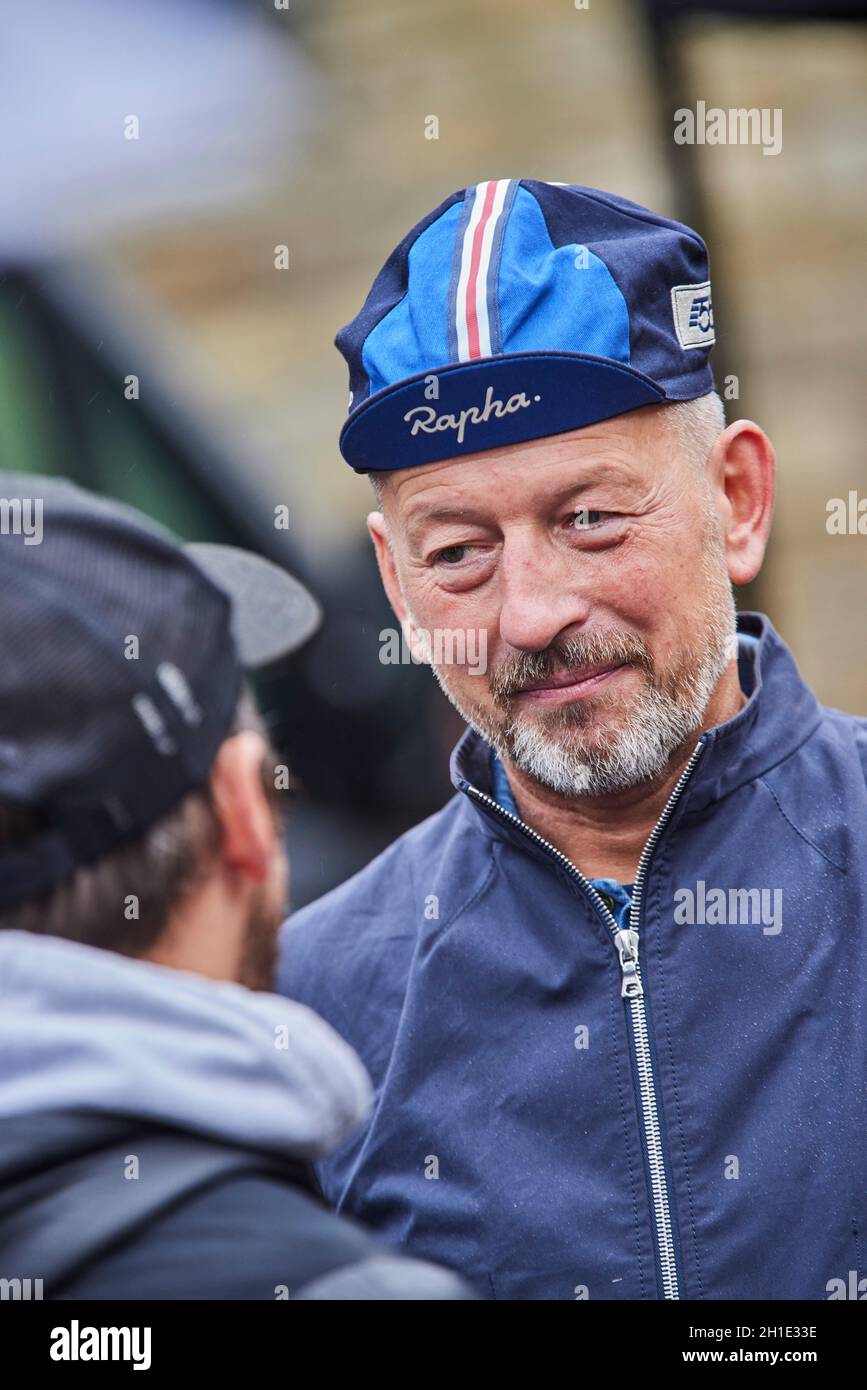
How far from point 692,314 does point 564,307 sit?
16 centimetres

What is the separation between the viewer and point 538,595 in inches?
67.5

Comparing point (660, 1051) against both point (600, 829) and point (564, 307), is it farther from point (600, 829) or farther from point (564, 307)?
point (564, 307)

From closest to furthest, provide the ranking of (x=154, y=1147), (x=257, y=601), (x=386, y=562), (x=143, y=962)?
(x=154, y=1147) → (x=143, y=962) → (x=257, y=601) → (x=386, y=562)

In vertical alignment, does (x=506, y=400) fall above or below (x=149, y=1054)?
above

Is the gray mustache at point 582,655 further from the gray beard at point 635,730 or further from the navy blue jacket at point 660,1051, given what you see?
the navy blue jacket at point 660,1051

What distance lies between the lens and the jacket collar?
167 cm

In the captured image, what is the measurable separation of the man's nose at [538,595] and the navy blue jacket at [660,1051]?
7.4 inches

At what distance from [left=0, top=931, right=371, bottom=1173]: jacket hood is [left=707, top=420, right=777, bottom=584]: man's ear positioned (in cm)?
91

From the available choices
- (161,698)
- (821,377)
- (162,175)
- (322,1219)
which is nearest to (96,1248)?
(322,1219)

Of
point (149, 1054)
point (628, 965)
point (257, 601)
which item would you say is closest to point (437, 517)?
point (257, 601)

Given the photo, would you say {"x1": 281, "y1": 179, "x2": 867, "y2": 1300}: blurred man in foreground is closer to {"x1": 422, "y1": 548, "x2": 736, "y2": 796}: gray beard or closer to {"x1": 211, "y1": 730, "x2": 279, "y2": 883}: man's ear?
{"x1": 422, "y1": 548, "x2": 736, "y2": 796}: gray beard

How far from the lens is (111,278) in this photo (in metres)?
3.82
